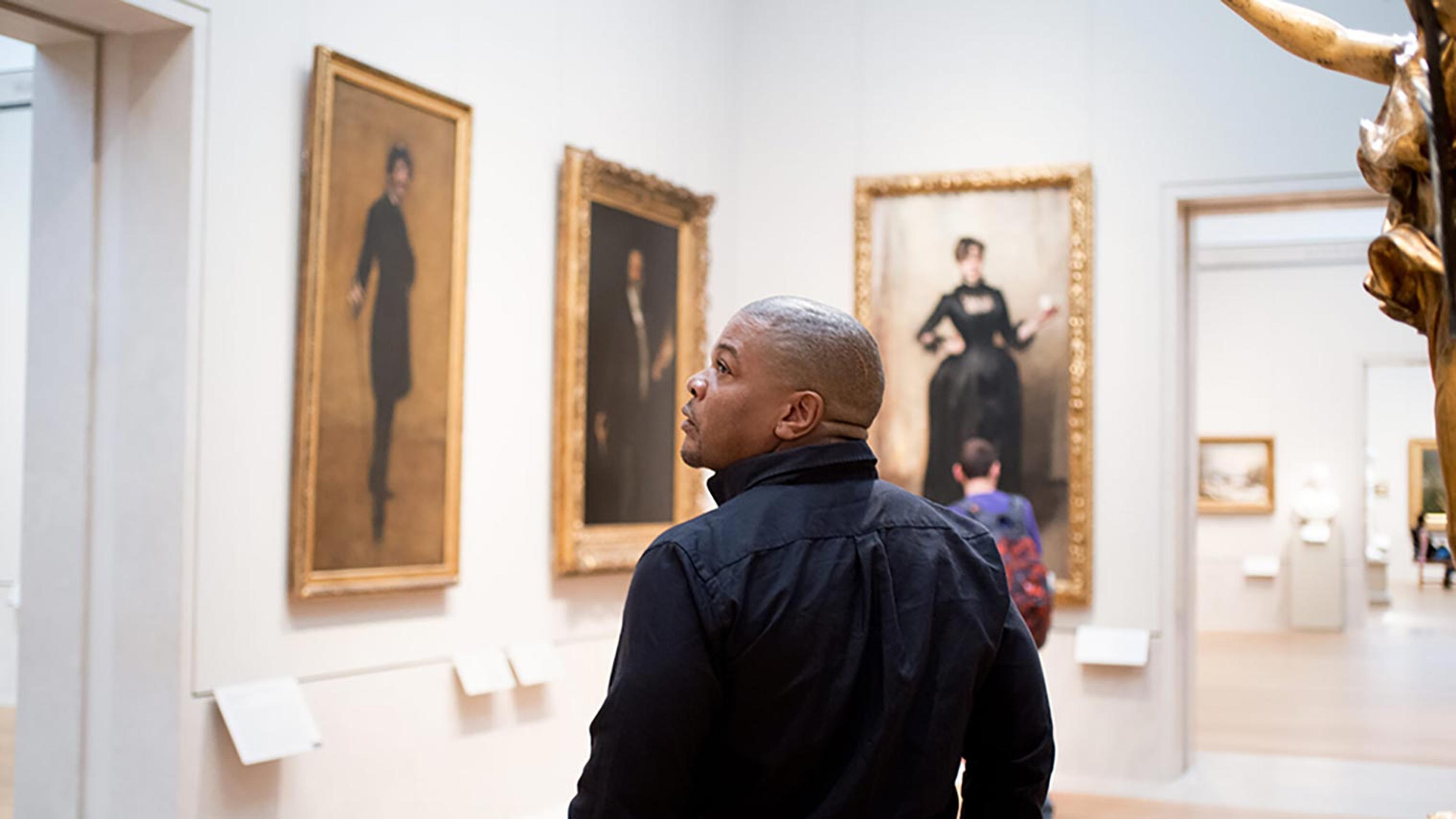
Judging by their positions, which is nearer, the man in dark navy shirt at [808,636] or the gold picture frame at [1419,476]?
the man in dark navy shirt at [808,636]

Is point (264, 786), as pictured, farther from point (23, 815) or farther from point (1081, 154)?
point (1081, 154)

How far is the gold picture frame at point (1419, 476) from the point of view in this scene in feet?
137

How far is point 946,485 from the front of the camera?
1216 centimetres

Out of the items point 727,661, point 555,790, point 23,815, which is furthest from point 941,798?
point 555,790

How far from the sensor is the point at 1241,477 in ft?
90.1

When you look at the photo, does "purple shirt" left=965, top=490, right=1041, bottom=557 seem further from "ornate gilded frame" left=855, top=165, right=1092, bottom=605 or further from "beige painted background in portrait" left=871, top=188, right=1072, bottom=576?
"beige painted background in portrait" left=871, top=188, right=1072, bottom=576

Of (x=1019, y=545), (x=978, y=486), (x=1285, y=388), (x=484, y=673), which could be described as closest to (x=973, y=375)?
(x=978, y=486)

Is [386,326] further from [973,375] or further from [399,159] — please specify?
[973,375]

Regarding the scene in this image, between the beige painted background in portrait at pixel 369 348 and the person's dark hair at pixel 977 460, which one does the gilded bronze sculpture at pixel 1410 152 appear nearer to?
the beige painted background in portrait at pixel 369 348

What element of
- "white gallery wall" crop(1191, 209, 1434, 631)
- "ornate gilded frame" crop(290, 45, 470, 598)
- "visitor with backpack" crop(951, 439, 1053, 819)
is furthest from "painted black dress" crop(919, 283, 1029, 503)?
"white gallery wall" crop(1191, 209, 1434, 631)

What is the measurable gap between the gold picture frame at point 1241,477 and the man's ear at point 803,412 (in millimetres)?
25150

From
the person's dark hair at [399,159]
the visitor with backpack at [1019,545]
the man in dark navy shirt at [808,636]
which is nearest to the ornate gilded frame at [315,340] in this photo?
the person's dark hair at [399,159]

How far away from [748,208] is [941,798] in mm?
→ 10106

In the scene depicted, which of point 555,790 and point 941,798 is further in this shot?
point 555,790
